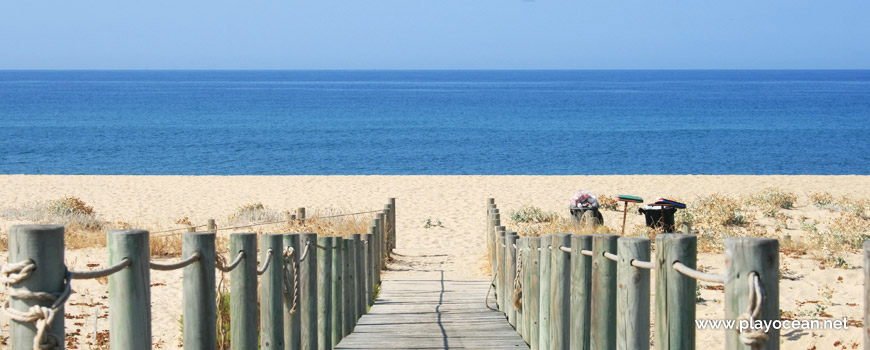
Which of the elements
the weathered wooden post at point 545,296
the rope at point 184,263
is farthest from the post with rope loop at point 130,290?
the weathered wooden post at point 545,296

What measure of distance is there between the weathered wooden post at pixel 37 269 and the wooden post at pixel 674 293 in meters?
2.20

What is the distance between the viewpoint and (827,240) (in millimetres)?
13734

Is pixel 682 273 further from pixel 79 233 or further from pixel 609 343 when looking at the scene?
pixel 79 233

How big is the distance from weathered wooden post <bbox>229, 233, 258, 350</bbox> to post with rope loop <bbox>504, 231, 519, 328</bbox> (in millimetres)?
3789

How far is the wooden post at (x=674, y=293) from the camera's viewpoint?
10.7 ft

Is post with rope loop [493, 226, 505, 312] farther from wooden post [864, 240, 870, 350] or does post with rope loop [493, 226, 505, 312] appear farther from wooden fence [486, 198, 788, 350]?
wooden post [864, 240, 870, 350]

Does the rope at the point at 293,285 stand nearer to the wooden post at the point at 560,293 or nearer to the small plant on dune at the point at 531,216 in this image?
the wooden post at the point at 560,293

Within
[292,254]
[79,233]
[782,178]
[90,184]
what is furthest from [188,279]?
[782,178]

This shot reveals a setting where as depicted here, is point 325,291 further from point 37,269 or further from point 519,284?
point 37,269

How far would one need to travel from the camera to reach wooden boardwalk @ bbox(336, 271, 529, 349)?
22.2 ft

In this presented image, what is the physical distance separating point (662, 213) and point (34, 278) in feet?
40.4

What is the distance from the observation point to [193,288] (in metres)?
3.67

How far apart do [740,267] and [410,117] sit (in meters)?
75.2

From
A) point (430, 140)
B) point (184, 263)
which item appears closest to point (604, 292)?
point (184, 263)
